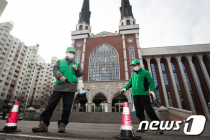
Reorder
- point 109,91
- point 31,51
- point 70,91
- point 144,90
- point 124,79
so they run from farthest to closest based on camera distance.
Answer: point 31,51
point 124,79
point 109,91
point 144,90
point 70,91

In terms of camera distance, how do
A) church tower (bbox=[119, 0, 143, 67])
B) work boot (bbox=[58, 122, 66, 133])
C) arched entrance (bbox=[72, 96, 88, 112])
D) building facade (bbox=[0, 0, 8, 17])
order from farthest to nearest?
church tower (bbox=[119, 0, 143, 67])
arched entrance (bbox=[72, 96, 88, 112])
building facade (bbox=[0, 0, 8, 17])
work boot (bbox=[58, 122, 66, 133])

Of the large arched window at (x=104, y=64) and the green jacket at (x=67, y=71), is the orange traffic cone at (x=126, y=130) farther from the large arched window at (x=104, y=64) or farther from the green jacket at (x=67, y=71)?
the large arched window at (x=104, y=64)

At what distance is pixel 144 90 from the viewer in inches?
105

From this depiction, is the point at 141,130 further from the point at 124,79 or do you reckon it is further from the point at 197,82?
the point at 197,82

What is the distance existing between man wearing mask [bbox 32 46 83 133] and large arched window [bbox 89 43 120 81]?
1858cm

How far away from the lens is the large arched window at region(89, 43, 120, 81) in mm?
21406

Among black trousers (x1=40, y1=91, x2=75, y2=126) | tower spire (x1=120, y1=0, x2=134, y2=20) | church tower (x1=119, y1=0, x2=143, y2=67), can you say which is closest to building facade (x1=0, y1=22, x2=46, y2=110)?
church tower (x1=119, y1=0, x2=143, y2=67)

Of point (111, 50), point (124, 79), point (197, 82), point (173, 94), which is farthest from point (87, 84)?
point (197, 82)

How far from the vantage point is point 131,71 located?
68.1 feet

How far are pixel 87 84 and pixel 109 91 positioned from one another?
4252 millimetres

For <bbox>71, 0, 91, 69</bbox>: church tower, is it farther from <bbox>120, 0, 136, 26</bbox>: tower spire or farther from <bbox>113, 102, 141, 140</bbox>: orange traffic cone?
→ <bbox>113, 102, 141, 140</bbox>: orange traffic cone

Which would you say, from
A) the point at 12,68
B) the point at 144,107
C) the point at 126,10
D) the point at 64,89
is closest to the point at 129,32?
the point at 126,10

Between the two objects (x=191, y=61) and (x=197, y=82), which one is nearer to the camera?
(x=197, y=82)

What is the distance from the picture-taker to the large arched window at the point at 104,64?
2141 centimetres
